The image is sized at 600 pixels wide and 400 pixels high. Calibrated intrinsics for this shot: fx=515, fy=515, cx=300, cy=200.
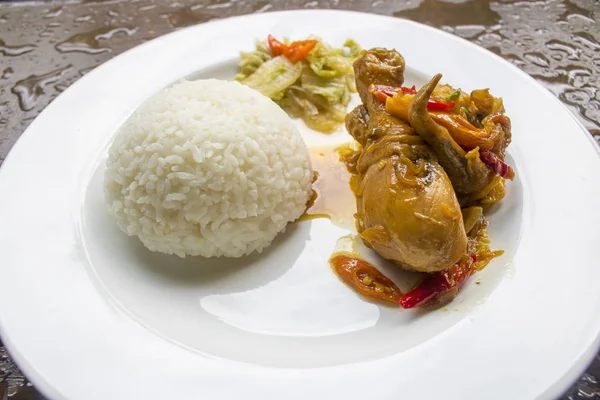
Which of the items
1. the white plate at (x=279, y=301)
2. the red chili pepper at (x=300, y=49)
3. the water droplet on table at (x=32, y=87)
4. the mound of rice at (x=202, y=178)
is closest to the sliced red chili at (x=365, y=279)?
the white plate at (x=279, y=301)

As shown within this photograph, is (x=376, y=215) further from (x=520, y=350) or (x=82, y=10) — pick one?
(x=82, y=10)

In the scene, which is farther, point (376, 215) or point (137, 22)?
point (137, 22)

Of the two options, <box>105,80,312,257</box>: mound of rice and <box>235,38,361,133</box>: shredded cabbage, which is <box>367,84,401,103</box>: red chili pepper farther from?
<box>235,38,361,133</box>: shredded cabbage

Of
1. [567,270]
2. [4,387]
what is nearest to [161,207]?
[4,387]

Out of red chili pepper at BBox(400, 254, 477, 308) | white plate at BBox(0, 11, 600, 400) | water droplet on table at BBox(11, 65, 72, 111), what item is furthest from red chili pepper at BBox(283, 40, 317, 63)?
red chili pepper at BBox(400, 254, 477, 308)

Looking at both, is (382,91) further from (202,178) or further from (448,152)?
(202,178)

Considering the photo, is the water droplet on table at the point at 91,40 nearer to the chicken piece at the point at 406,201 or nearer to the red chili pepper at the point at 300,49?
the red chili pepper at the point at 300,49

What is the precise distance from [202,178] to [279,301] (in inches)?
31.5

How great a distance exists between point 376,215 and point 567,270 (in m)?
0.98

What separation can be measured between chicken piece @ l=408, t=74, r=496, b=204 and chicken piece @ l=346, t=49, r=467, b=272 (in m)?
0.06

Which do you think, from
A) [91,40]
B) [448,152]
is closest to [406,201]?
[448,152]

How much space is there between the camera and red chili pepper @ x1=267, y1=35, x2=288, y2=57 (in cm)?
416

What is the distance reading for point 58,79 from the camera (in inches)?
173

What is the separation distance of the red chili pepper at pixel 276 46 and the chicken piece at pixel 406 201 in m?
1.45
